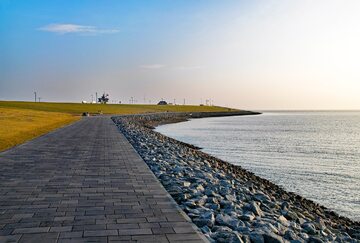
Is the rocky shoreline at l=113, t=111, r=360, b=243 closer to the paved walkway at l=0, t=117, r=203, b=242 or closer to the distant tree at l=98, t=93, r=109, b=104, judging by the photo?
the paved walkway at l=0, t=117, r=203, b=242

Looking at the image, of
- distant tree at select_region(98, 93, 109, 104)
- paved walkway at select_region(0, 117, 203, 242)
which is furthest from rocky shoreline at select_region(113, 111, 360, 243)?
distant tree at select_region(98, 93, 109, 104)

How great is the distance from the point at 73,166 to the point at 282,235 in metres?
7.90

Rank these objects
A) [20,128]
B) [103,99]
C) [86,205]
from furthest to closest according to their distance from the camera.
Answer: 1. [103,99]
2. [20,128]
3. [86,205]

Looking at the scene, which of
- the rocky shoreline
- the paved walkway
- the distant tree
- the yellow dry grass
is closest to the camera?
the paved walkway

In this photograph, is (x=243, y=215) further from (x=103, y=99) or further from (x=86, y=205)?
(x=103, y=99)

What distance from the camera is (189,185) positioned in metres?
9.68

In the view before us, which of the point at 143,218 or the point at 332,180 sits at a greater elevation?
the point at 143,218

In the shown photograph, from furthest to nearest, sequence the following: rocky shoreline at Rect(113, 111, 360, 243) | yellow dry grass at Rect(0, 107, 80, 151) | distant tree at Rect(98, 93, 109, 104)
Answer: distant tree at Rect(98, 93, 109, 104), yellow dry grass at Rect(0, 107, 80, 151), rocky shoreline at Rect(113, 111, 360, 243)

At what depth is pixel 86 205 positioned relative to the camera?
23.1 ft

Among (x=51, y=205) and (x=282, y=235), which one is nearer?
(x=282, y=235)

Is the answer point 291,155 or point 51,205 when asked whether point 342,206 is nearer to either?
point 51,205

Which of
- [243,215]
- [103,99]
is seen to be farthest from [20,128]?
[103,99]

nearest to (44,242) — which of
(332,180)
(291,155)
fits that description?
(332,180)

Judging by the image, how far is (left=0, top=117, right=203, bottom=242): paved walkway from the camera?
17.6 feet
